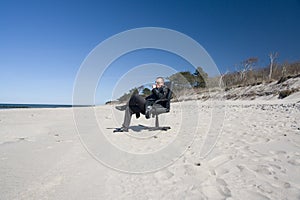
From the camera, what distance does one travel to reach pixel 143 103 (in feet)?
15.1

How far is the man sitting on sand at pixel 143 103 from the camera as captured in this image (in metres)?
4.60

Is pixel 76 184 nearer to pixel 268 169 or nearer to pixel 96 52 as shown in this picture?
pixel 268 169

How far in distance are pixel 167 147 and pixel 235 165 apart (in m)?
1.33

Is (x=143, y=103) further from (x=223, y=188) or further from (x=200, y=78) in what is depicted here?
(x=200, y=78)

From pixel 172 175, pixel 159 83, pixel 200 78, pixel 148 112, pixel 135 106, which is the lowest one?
pixel 172 175

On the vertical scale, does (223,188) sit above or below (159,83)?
below

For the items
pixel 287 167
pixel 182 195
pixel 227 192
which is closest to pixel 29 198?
pixel 182 195

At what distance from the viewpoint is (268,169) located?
202cm

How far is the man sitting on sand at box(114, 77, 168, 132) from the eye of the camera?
4.60 meters

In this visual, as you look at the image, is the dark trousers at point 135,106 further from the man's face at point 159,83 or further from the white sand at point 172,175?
the white sand at point 172,175

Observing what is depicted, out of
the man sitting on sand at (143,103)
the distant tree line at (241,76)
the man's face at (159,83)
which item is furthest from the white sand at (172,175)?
the distant tree line at (241,76)

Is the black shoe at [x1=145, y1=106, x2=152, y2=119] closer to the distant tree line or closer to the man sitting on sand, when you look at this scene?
the man sitting on sand

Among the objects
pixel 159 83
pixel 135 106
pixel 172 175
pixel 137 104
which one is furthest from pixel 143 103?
pixel 172 175

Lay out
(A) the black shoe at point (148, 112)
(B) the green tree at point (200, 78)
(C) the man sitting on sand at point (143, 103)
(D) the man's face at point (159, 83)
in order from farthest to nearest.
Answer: (B) the green tree at point (200, 78)
(D) the man's face at point (159, 83)
(C) the man sitting on sand at point (143, 103)
(A) the black shoe at point (148, 112)
